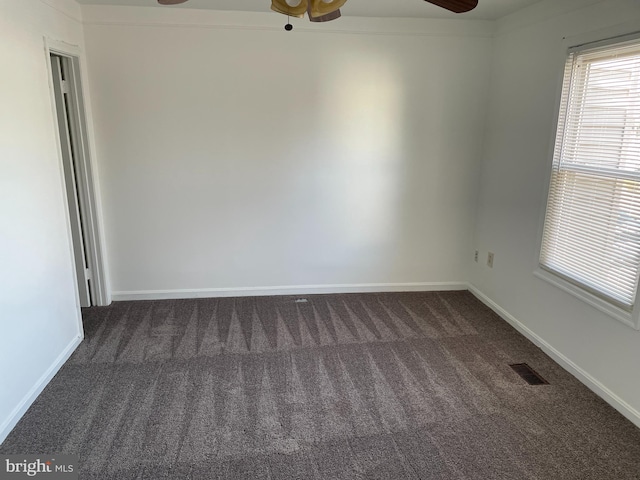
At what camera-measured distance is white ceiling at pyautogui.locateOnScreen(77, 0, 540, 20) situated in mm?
3203

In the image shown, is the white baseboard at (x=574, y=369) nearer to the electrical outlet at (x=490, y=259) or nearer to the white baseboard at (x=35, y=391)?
the electrical outlet at (x=490, y=259)

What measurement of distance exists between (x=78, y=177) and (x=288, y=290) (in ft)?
6.84

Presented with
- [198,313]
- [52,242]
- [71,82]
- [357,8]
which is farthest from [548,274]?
[71,82]

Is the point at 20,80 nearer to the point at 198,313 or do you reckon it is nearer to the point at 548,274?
the point at 198,313

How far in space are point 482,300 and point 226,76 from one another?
310 centimetres

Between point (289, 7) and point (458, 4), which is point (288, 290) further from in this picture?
point (458, 4)

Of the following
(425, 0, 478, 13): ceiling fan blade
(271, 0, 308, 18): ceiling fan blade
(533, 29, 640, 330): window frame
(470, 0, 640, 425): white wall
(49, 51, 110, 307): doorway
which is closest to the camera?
(425, 0, 478, 13): ceiling fan blade

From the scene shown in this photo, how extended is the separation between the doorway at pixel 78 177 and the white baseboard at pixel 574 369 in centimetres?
355

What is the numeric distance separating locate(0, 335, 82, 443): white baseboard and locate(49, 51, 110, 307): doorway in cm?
72

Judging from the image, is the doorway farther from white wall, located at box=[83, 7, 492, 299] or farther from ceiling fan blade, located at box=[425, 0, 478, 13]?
ceiling fan blade, located at box=[425, 0, 478, 13]

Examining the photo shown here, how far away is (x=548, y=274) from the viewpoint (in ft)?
10.2

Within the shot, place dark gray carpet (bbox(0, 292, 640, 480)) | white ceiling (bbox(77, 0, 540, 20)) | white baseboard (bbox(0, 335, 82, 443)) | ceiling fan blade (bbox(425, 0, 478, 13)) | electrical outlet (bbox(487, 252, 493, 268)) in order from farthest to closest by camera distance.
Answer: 1. electrical outlet (bbox(487, 252, 493, 268))
2. white ceiling (bbox(77, 0, 540, 20))
3. white baseboard (bbox(0, 335, 82, 443))
4. dark gray carpet (bbox(0, 292, 640, 480))
5. ceiling fan blade (bbox(425, 0, 478, 13))

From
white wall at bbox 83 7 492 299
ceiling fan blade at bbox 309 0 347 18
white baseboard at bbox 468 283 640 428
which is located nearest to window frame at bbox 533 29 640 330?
white baseboard at bbox 468 283 640 428

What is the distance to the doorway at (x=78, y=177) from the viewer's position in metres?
3.34
